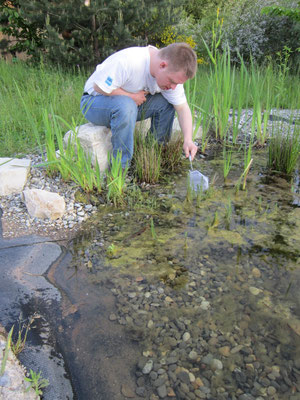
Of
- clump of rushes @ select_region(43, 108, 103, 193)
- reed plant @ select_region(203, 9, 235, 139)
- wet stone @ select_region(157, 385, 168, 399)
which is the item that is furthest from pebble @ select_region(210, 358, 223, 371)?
reed plant @ select_region(203, 9, 235, 139)

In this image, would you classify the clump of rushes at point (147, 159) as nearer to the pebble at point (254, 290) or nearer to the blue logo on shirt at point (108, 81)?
the blue logo on shirt at point (108, 81)

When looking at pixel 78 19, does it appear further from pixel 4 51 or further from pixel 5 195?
pixel 5 195

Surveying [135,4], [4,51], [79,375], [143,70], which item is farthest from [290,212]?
[4,51]

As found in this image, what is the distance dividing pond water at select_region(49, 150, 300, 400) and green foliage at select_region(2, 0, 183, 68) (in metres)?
3.88

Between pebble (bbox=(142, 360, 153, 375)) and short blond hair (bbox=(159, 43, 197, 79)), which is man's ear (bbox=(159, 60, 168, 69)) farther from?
pebble (bbox=(142, 360, 153, 375))

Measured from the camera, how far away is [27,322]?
151 cm

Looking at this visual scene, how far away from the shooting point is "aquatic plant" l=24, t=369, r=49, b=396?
3.84 ft

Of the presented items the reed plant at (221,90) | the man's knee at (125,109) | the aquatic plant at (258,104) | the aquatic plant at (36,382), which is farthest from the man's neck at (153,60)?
the aquatic plant at (36,382)

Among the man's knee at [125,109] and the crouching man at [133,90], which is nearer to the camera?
the crouching man at [133,90]

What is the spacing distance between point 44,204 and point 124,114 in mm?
935

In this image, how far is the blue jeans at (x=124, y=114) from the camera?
103 inches

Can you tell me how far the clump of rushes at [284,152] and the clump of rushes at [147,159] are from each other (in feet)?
3.55

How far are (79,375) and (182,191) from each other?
1.78 meters

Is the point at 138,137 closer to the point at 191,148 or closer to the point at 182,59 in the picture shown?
the point at 191,148
